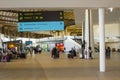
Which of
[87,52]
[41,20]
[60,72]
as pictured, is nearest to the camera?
[60,72]

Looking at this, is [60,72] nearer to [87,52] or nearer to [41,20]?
[41,20]

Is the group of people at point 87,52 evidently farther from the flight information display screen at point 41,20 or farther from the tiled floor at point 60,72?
the tiled floor at point 60,72

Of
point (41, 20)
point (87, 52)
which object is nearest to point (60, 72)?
point (41, 20)

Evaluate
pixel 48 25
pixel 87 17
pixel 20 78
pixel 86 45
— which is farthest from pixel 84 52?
pixel 20 78

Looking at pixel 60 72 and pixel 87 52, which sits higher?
pixel 87 52

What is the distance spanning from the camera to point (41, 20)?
26750 millimetres

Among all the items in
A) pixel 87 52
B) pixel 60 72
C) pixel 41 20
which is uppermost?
pixel 41 20

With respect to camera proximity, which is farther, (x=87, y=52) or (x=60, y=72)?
(x=87, y=52)

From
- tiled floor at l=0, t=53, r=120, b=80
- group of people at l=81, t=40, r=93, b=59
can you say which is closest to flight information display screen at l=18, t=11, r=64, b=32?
tiled floor at l=0, t=53, r=120, b=80

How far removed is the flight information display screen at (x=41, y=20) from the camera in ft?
85.2

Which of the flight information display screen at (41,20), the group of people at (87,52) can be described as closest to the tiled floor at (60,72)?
the flight information display screen at (41,20)

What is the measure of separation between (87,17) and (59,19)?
11.7 m
